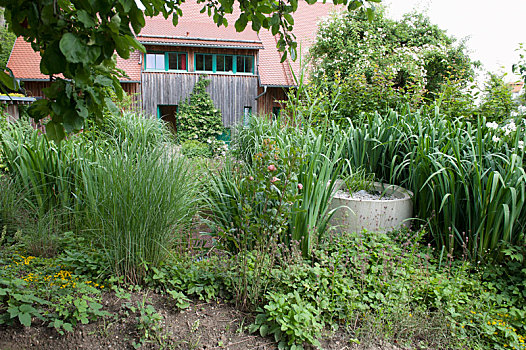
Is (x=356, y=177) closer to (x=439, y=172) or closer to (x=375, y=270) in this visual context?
(x=439, y=172)

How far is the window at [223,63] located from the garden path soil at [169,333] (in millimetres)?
14202

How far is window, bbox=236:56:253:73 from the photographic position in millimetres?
15398

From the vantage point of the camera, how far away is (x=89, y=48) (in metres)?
1.04

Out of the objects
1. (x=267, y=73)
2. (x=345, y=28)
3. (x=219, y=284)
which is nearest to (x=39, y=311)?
(x=219, y=284)

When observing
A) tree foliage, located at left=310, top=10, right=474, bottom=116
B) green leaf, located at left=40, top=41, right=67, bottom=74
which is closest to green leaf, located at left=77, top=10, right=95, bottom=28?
green leaf, located at left=40, top=41, right=67, bottom=74

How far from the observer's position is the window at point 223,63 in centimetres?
1518

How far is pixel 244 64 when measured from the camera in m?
15.4

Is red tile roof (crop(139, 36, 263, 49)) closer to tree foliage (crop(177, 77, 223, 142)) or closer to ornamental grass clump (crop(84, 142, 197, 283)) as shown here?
tree foliage (crop(177, 77, 223, 142))

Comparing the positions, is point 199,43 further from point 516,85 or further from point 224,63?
point 516,85

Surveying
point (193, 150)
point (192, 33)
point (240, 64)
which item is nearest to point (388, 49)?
point (240, 64)

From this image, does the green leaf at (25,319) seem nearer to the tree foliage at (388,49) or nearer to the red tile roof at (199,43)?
the tree foliage at (388,49)

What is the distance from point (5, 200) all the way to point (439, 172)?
3.85 metres

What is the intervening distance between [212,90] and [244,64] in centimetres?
185

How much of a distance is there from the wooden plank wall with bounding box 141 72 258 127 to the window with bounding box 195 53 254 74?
459mm
